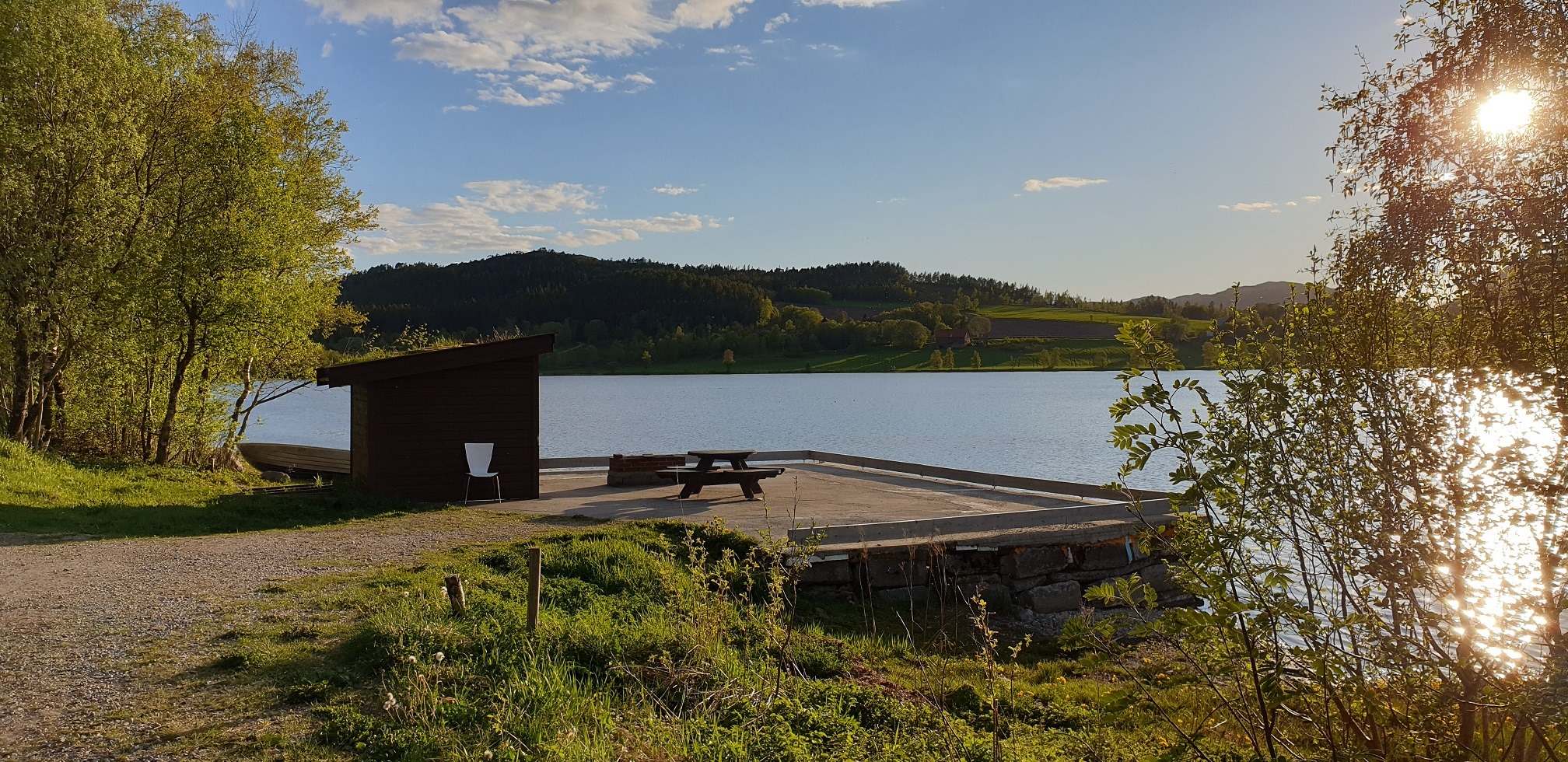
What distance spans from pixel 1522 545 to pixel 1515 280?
0.90 metres

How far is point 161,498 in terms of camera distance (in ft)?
41.5

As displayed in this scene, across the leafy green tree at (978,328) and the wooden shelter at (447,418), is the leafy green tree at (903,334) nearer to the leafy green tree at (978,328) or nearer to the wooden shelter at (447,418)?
the leafy green tree at (978,328)

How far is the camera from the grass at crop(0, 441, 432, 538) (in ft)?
34.0

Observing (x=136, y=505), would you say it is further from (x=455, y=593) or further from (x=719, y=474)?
(x=455, y=593)

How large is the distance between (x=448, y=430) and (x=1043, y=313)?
89.8 m

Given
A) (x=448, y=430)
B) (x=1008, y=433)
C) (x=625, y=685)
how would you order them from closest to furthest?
(x=625, y=685)
(x=448, y=430)
(x=1008, y=433)

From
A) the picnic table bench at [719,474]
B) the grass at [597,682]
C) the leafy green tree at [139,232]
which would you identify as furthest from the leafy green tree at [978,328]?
the grass at [597,682]

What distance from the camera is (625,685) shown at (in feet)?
17.6

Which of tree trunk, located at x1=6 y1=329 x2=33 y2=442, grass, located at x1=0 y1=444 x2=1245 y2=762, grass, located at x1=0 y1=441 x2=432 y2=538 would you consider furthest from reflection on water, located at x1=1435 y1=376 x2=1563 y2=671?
tree trunk, located at x1=6 y1=329 x2=33 y2=442

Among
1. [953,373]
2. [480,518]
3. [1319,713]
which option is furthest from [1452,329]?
[953,373]

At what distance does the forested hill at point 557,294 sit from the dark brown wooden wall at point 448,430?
55.5 meters

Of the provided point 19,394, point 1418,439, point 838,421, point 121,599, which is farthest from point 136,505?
point 838,421

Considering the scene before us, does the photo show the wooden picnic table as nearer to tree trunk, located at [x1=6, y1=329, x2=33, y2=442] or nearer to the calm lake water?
tree trunk, located at [x1=6, y1=329, x2=33, y2=442]

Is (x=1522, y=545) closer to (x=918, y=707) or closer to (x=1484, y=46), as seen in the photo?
(x=1484, y=46)
